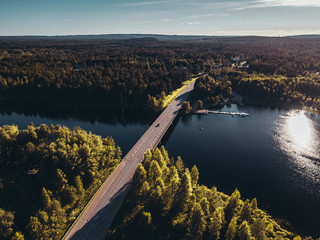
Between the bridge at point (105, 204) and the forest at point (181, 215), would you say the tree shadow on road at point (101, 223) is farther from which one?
the forest at point (181, 215)

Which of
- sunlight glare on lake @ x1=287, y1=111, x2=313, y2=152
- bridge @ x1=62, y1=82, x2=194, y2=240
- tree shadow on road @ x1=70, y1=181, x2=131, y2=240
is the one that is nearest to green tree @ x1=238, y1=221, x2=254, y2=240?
tree shadow on road @ x1=70, y1=181, x2=131, y2=240

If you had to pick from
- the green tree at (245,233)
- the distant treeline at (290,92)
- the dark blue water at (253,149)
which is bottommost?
the dark blue water at (253,149)

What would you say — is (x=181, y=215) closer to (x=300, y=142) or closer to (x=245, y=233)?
(x=245, y=233)

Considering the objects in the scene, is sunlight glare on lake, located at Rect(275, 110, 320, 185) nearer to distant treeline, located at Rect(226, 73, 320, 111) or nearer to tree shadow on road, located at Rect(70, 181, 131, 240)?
distant treeline, located at Rect(226, 73, 320, 111)

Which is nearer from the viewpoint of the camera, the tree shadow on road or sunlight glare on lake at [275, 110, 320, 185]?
the tree shadow on road

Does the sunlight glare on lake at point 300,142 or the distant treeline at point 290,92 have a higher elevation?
the distant treeline at point 290,92

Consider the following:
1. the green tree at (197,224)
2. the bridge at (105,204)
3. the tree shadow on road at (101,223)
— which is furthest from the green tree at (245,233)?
the bridge at (105,204)
